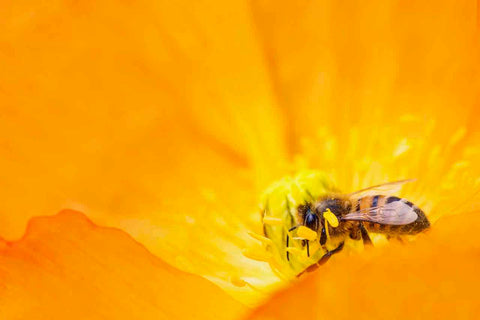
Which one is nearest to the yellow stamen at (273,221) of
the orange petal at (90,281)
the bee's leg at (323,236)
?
the bee's leg at (323,236)

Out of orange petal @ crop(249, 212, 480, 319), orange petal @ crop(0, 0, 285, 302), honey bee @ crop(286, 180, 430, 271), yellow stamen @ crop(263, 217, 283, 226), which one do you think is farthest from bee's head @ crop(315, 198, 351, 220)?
orange petal @ crop(249, 212, 480, 319)

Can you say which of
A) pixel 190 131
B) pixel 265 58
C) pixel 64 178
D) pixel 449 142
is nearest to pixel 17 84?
pixel 64 178

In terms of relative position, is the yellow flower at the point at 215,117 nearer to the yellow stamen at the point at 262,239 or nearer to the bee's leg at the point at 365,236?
the yellow stamen at the point at 262,239

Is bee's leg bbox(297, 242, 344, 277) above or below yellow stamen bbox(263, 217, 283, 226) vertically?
below

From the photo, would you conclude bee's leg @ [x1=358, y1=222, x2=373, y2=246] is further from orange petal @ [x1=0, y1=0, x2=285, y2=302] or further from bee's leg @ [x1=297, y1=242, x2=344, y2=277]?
orange petal @ [x1=0, y1=0, x2=285, y2=302]

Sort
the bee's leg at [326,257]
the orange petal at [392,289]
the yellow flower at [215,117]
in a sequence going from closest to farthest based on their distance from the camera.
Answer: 1. the orange petal at [392,289]
2. the bee's leg at [326,257]
3. the yellow flower at [215,117]
